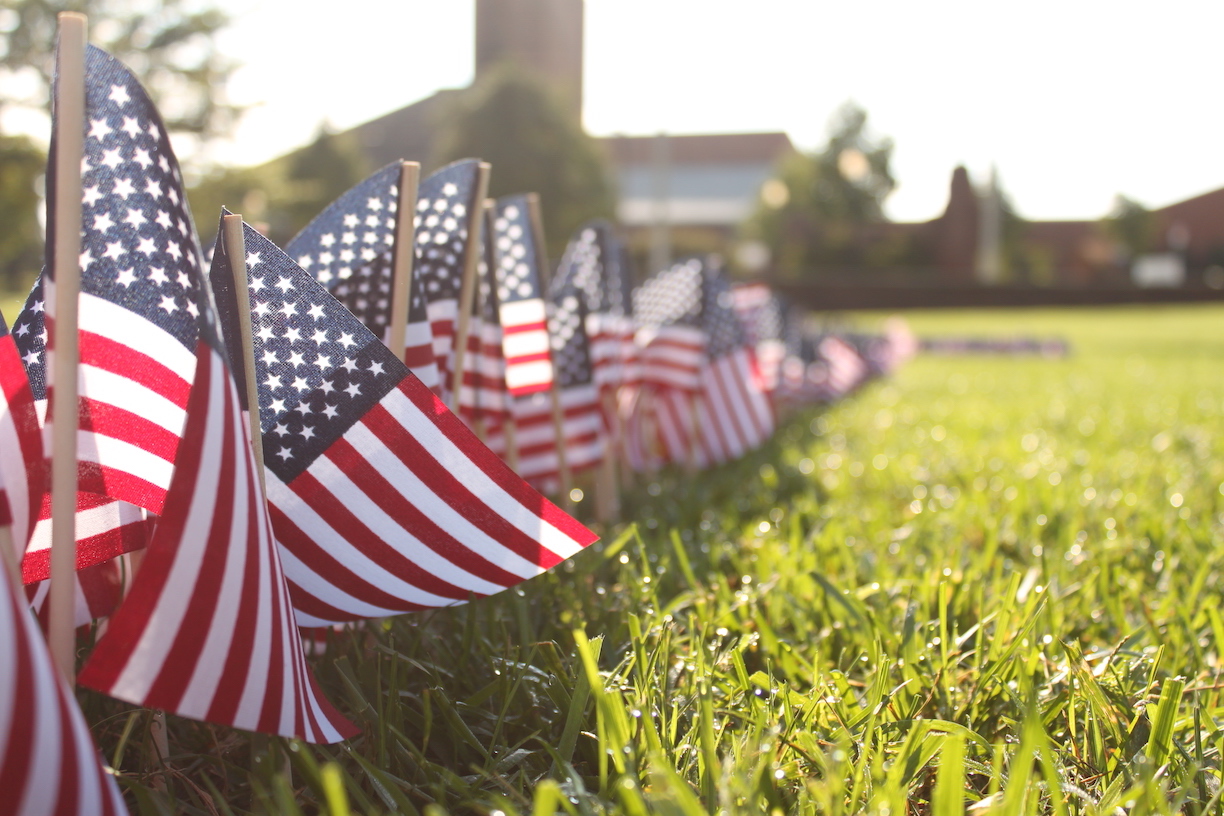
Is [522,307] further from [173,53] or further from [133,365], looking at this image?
[173,53]

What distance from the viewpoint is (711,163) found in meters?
72.6

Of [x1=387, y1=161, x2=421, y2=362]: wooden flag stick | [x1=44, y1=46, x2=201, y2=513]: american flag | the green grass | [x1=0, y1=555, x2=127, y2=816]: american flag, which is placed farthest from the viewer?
[x1=387, y1=161, x2=421, y2=362]: wooden flag stick

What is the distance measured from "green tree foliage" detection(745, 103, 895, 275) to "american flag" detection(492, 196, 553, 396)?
1816 inches

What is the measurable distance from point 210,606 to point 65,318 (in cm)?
41

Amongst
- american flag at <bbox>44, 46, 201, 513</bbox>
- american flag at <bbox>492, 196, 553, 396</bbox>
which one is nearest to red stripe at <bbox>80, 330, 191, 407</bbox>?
american flag at <bbox>44, 46, 201, 513</bbox>

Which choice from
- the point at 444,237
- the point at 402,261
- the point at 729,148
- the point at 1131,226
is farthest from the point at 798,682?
the point at 729,148

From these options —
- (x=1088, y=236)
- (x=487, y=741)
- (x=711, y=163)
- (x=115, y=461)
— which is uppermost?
(x=711, y=163)

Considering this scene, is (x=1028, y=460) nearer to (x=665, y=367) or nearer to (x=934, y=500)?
(x=934, y=500)

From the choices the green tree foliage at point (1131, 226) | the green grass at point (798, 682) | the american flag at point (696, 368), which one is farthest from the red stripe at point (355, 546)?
the green tree foliage at point (1131, 226)

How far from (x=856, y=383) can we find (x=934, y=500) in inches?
259

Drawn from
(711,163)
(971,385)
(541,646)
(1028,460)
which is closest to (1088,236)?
(711,163)

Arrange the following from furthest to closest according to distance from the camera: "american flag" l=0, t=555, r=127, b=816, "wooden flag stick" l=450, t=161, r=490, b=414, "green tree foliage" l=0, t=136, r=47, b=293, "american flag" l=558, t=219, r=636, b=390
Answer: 1. "green tree foliage" l=0, t=136, r=47, b=293
2. "american flag" l=558, t=219, r=636, b=390
3. "wooden flag stick" l=450, t=161, r=490, b=414
4. "american flag" l=0, t=555, r=127, b=816

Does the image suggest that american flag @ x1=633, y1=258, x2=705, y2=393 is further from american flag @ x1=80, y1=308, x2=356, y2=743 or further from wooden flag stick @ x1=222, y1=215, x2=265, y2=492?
american flag @ x1=80, y1=308, x2=356, y2=743

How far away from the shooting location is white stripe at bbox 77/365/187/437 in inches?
58.9
